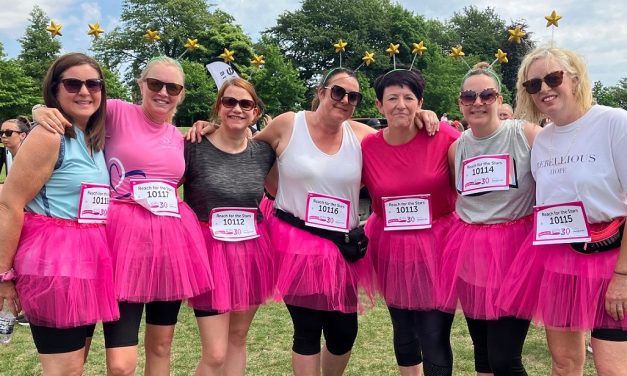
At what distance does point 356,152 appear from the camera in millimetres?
3301

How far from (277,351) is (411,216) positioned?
2204 mm

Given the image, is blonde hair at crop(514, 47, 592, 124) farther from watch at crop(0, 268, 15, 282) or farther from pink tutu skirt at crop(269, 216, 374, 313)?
watch at crop(0, 268, 15, 282)

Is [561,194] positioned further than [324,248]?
No

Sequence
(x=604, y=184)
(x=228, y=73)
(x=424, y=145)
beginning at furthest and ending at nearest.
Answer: (x=228, y=73) < (x=424, y=145) < (x=604, y=184)

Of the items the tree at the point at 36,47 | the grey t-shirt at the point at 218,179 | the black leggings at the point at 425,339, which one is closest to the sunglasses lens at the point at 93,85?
the grey t-shirt at the point at 218,179

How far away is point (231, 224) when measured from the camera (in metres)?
3.07

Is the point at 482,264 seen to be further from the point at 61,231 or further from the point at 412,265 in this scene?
the point at 61,231

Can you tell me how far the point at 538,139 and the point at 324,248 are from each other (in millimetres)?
1379

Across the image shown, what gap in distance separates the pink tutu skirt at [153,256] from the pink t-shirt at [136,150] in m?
0.16

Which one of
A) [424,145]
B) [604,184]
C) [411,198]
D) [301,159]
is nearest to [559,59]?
[604,184]

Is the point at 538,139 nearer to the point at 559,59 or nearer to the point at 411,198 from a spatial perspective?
the point at 559,59

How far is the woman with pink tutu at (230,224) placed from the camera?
9.95ft

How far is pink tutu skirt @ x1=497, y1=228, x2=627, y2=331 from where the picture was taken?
2.35 m

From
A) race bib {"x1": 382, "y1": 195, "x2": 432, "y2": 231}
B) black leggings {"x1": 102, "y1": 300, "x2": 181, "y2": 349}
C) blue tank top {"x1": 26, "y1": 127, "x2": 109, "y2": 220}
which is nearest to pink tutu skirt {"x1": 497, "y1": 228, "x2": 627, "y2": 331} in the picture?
race bib {"x1": 382, "y1": 195, "x2": 432, "y2": 231}
